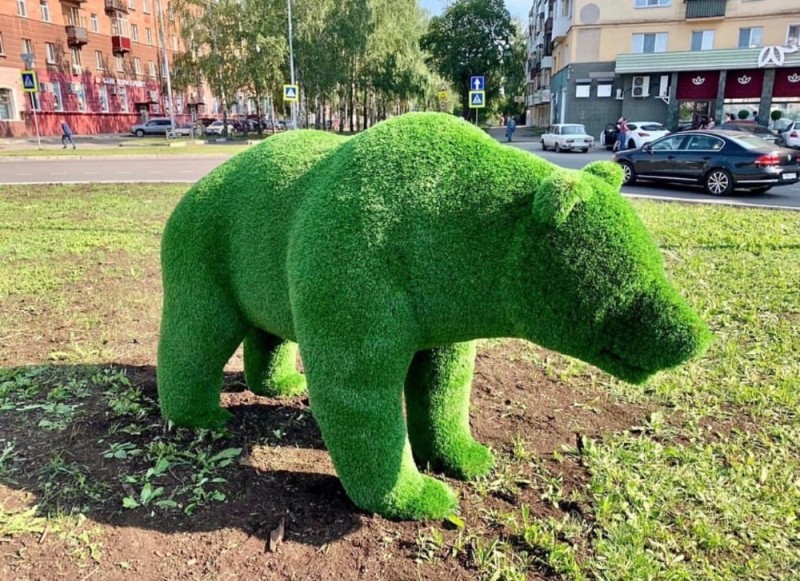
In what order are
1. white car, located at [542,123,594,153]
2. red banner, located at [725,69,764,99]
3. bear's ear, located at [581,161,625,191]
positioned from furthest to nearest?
red banner, located at [725,69,764,99]
white car, located at [542,123,594,153]
bear's ear, located at [581,161,625,191]

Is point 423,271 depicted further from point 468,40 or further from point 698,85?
point 468,40

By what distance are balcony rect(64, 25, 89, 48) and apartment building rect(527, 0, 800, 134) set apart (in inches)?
1209

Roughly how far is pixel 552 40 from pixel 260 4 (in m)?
21.4

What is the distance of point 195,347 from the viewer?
316 centimetres

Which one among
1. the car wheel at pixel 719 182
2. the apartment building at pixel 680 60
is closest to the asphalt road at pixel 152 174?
the car wheel at pixel 719 182

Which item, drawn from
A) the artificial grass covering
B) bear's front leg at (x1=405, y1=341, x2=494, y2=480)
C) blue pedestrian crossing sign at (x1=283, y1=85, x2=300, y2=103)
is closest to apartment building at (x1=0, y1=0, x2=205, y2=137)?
blue pedestrian crossing sign at (x1=283, y1=85, x2=300, y2=103)

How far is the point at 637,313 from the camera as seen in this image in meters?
2.19

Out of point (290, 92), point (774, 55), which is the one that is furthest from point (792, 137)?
point (290, 92)

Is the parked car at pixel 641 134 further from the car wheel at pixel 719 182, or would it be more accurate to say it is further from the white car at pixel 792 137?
the car wheel at pixel 719 182

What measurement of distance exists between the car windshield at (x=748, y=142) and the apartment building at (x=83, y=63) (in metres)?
32.0

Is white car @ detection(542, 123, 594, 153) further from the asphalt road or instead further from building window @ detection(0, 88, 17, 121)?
building window @ detection(0, 88, 17, 121)

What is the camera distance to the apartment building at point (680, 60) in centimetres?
3216

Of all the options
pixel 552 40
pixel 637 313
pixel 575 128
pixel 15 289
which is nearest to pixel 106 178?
pixel 15 289

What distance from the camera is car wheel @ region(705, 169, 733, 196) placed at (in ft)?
41.3
